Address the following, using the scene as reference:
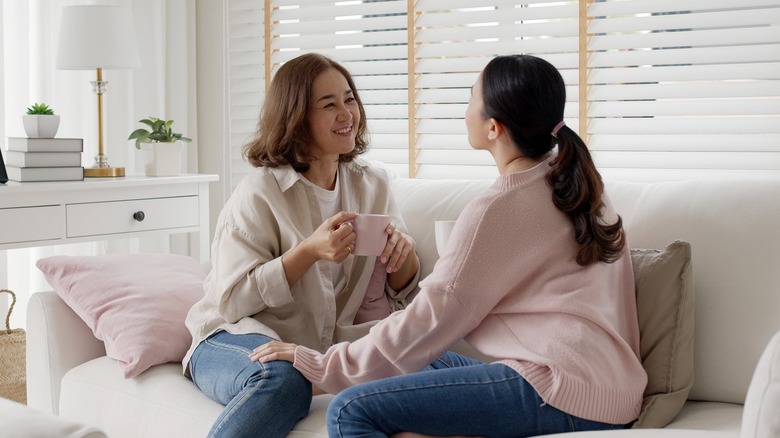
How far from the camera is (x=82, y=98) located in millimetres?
3527

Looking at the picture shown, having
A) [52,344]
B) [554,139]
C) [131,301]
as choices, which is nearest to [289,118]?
[131,301]

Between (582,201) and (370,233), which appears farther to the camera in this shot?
(370,233)

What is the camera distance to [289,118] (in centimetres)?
218

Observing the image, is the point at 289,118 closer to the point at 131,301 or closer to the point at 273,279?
the point at 273,279

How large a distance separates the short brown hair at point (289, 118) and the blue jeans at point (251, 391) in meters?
0.44

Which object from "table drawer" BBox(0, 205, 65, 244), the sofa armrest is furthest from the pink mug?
"table drawer" BBox(0, 205, 65, 244)

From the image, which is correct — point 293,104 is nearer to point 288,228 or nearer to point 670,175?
point 288,228

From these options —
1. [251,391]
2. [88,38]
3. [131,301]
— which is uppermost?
[88,38]

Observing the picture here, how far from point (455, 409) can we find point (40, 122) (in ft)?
6.19

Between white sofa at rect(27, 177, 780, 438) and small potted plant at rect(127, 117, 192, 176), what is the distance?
98 cm

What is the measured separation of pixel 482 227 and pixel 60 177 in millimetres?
1724

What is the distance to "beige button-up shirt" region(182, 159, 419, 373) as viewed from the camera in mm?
2031

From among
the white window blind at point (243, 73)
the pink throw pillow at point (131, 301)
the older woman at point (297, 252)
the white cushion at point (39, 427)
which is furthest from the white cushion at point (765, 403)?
the white window blind at point (243, 73)

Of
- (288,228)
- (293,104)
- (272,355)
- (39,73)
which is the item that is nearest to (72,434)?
(272,355)
